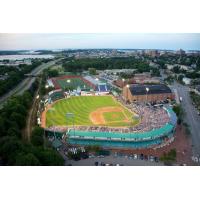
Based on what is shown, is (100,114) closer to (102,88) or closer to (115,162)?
(115,162)

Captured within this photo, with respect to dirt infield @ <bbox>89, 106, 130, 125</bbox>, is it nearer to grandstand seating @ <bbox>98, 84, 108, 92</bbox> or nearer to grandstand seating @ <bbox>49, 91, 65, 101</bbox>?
grandstand seating @ <bbox>49, 91, 65, 101</bbox>

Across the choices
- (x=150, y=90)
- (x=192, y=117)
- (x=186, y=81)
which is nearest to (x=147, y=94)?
(x=150, y=90)

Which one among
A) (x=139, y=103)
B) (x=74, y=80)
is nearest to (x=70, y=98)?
(x=139, y=103)

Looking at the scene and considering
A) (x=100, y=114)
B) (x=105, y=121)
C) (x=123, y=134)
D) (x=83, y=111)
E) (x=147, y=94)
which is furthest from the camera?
(x=147, y=94)

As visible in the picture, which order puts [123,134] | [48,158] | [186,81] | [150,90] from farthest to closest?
1. [186,81]
2. [150,90]
3. [123,134]
4. [48,158]

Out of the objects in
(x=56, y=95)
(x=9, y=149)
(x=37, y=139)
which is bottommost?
(x=56, y=95)

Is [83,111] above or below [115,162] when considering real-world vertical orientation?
above

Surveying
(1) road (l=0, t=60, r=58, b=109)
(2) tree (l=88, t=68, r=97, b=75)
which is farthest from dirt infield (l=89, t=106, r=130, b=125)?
(2) tree (l=88, t=68, r=97, b=75)
